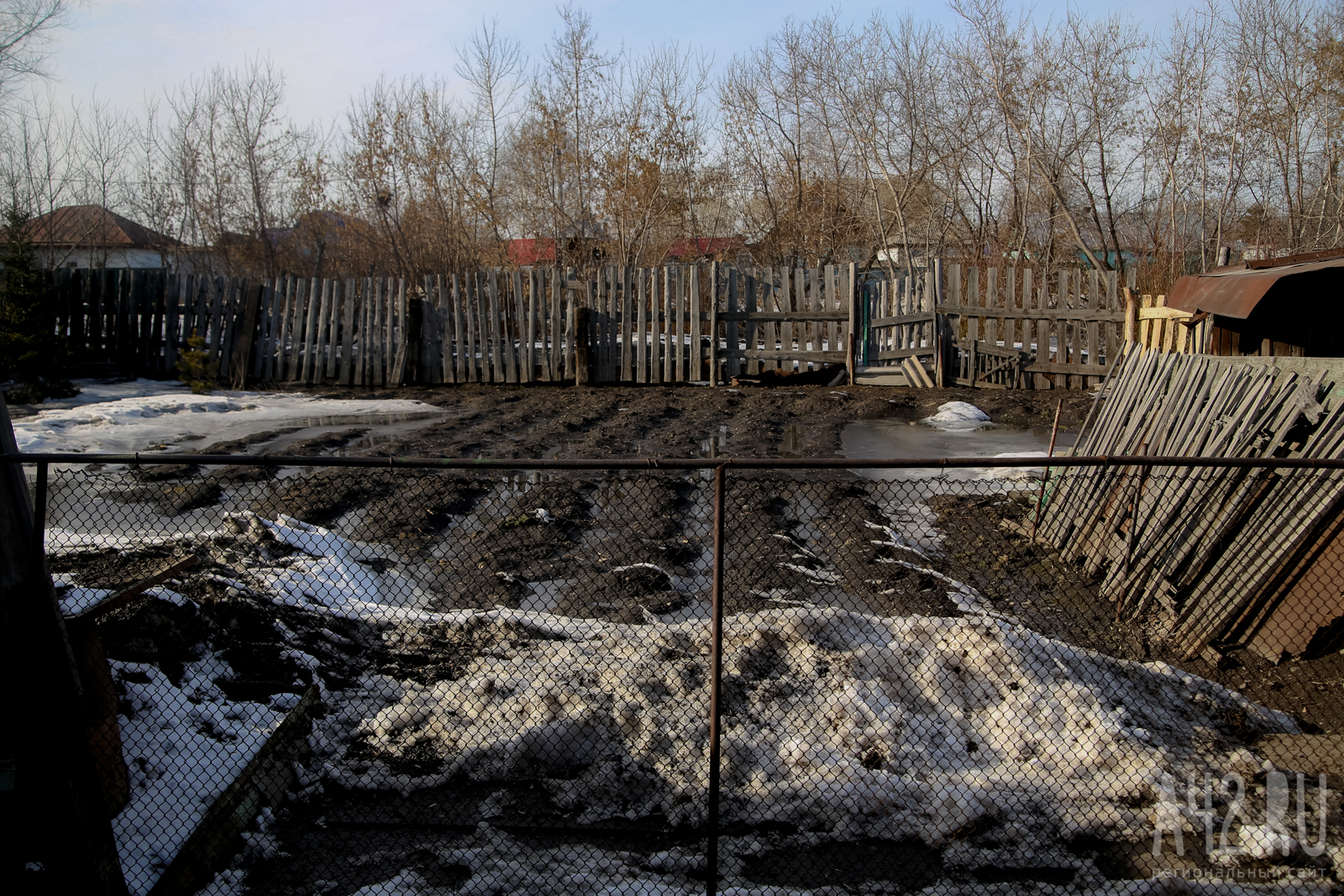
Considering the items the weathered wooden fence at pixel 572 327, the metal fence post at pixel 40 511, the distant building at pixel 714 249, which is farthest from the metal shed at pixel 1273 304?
the distant building at pixel 714 249

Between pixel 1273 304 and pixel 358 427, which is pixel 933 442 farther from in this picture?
pixel 358 427

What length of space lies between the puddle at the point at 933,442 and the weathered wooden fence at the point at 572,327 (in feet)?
10.6

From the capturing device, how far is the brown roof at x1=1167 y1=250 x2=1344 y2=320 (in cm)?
636

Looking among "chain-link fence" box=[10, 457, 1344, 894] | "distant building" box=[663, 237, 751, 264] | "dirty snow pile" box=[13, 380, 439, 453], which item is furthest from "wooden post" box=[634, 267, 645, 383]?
"distant building" box=[663, 237, 751, 264]

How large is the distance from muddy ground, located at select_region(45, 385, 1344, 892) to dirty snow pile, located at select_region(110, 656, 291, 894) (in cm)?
19

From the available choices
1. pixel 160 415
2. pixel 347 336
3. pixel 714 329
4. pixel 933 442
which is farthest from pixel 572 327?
pixel 933 442

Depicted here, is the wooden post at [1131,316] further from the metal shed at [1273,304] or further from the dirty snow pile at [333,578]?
the dirty snow pile at [333,578]

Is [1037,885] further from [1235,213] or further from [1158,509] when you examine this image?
[1235,213]

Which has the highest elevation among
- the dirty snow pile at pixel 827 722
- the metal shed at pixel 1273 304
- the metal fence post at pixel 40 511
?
the metal shed at pixel 1273 304

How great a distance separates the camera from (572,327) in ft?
49.0

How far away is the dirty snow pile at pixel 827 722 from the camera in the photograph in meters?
3.54

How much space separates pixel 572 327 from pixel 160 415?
627cm

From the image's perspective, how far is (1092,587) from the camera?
573 centimetres

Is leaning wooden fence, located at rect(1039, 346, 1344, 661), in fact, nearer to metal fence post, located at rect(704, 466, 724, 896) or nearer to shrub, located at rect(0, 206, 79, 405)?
metal fence post, located at rect(704, 466, 724, 896)
